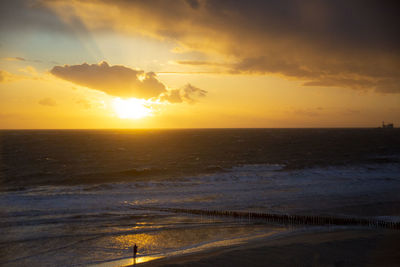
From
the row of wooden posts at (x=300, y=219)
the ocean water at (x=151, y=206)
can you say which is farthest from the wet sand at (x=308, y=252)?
the row of wooden posts at (x=300, y=219)

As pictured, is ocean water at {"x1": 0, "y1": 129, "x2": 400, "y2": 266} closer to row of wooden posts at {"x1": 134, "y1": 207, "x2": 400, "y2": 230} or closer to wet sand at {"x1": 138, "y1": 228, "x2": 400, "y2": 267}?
row of wooden posts at {"x1": 134, "y1": 207, "x2": 400, "y2": 230}

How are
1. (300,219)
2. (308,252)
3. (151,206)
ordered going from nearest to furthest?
(308,252)
(300,219)
(151,206)

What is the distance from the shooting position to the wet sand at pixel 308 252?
41.2 feet

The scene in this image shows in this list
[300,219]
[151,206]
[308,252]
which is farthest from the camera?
[151,206]

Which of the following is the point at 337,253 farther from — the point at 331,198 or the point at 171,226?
the point at 331,198

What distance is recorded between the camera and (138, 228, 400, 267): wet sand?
12.6 m

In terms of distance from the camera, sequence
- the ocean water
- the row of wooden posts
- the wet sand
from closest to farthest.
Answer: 1. the wet sand
2. the ocean water
3. the row of wooden posts

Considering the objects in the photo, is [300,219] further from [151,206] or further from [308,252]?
[151,206]

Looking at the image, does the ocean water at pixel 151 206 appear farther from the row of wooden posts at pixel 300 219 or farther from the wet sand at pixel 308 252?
the wet sand at pixel 308 252

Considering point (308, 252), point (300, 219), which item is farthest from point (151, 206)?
point (308, 252)

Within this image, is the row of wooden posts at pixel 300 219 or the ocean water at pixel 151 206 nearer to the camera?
the ocean water at pixel 151 206

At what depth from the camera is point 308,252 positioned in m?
13.5

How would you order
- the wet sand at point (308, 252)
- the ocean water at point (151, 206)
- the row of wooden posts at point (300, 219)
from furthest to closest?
1. the row of wooden posts at point (300, 219)
2. the ocean water at point (151, 206)
3. the wet sand at point (308, 252)

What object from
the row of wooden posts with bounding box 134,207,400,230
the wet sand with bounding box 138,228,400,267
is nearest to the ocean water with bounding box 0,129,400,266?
the row of wooden posts with bounding box 134,207,400,230
